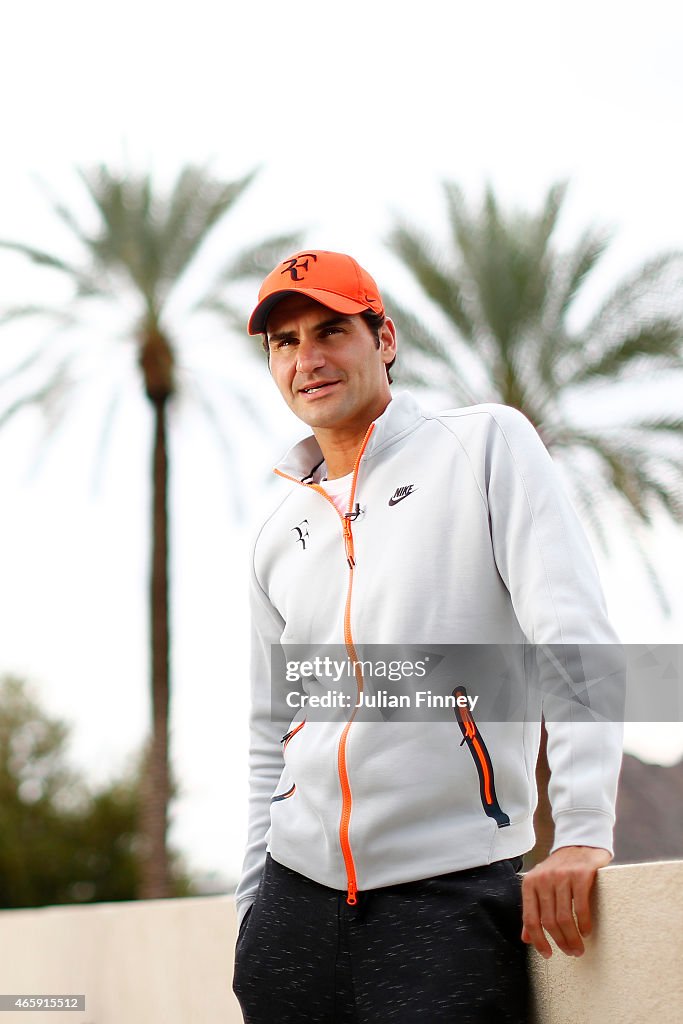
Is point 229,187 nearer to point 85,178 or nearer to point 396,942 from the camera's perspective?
point 85,178

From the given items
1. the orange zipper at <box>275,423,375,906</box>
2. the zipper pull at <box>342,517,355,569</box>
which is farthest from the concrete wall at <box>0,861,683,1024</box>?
the zipper pull at <box>342,517,355,569</box>

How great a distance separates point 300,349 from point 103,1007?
184 inches

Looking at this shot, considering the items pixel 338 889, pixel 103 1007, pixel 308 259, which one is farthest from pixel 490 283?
pixel 338 889

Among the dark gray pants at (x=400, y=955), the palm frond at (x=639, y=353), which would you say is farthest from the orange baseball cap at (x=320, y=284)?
the palm frond at (x=639, y=353)

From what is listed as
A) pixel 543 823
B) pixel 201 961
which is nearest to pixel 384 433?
pixel 201 961

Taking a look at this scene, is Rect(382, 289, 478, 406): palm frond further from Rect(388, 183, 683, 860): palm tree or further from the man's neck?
the man's neck

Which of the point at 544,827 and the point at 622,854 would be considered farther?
the point at 622,854

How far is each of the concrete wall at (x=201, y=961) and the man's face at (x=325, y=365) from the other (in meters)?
1.18

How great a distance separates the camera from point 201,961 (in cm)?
456

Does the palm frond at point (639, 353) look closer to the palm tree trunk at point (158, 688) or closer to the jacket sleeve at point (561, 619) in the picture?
the palm tree trunk at point (158, 688)

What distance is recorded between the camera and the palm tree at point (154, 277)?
14.8 meters

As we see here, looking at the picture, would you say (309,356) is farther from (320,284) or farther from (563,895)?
(563,895)

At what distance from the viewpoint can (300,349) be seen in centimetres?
265

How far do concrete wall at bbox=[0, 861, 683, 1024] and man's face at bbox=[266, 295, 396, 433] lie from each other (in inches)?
46.6
